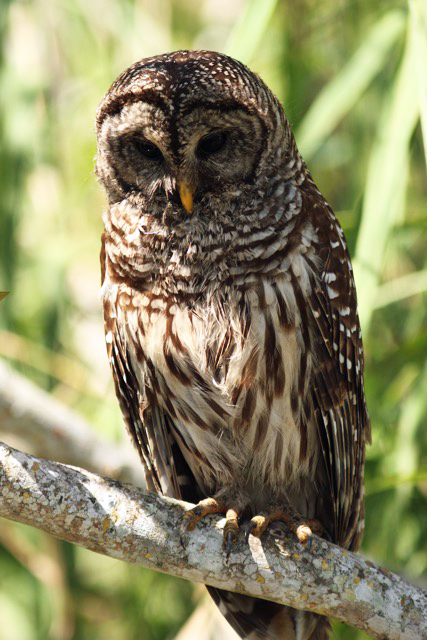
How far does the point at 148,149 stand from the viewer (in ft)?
10.1

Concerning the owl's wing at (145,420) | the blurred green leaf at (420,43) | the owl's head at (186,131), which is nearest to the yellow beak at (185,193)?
the owl's head at (186,131)

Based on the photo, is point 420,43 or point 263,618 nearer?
point 420,43

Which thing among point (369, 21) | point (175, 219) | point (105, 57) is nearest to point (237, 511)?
point (175, 219)

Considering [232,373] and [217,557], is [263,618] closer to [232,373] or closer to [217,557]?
[217,557]

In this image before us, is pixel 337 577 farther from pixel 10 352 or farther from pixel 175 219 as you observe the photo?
pixel 10 352

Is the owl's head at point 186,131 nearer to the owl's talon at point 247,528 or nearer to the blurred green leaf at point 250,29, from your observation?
the blurred green leaf at point 250,29

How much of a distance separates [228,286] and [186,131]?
0.45m

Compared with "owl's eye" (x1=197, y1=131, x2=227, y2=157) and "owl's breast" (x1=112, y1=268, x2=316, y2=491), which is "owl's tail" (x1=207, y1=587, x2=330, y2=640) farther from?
"owl's eye" (x1=197, y1=131, x2=227, y2=157)

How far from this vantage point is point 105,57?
184 inches

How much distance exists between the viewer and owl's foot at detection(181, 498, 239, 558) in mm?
2807

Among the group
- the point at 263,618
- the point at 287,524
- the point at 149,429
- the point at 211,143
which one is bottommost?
the point at 263,618

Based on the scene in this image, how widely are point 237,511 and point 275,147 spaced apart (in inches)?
41.8

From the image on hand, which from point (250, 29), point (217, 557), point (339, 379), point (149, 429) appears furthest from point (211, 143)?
point (217, 557)

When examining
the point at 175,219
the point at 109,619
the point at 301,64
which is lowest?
the point at 109,619
